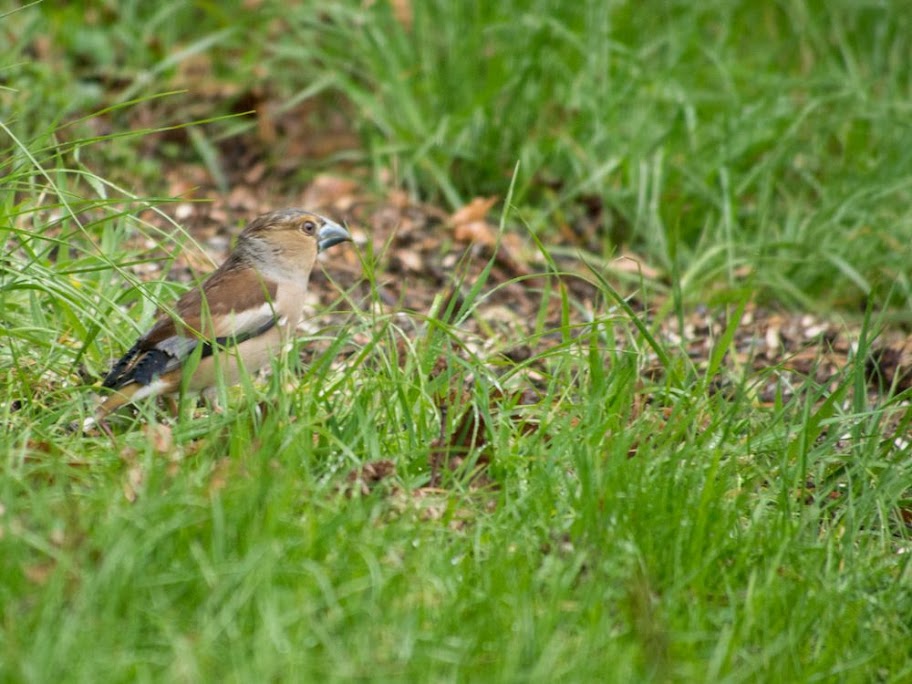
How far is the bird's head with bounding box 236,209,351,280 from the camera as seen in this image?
5.36m

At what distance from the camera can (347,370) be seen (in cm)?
459

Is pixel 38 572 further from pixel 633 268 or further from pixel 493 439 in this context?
pixel 633 268

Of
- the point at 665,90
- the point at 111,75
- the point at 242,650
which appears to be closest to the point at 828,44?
the point at 665,90

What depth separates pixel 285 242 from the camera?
213 inches

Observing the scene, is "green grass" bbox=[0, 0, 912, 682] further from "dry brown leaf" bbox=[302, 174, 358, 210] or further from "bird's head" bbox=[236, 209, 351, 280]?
"bird's head" bbox=[236, 209, 351, 280]

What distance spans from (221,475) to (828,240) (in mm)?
4465

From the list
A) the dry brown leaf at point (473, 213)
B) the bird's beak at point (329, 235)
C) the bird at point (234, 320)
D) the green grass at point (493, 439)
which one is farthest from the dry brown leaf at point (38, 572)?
the dry brown leaf at point (473, 213)

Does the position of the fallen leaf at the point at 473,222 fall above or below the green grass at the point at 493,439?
below

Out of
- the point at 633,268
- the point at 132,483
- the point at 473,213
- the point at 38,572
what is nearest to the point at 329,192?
the point at 473,213

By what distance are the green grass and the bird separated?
15 cm

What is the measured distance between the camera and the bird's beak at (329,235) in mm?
5527

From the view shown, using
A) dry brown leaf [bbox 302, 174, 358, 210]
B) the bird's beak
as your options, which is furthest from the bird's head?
dry brown leaf [bbox 302, 174, 358, 210]

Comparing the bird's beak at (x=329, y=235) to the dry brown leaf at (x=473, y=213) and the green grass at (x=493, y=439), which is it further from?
the dry brown leaf at (x=473, y=213)

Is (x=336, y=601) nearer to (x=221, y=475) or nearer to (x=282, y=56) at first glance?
(x=221, y=475)
